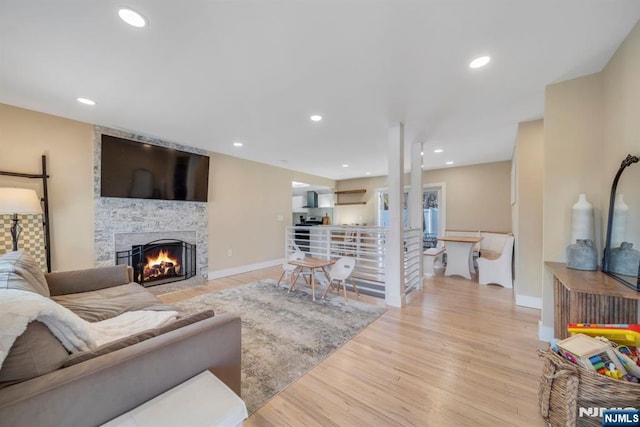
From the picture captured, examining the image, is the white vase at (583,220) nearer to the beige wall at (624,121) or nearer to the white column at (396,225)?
the beige wall at (624,121)

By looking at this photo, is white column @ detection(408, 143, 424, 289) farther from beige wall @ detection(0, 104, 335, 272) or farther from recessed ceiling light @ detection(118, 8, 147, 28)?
recessed ceiling light @ detection(118, 8, 147, 28)

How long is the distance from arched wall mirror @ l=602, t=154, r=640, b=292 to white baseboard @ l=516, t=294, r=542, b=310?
1525 millimetres

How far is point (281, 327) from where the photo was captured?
2652 millimetres

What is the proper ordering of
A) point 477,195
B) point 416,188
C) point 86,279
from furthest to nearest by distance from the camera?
point 477,195 → point 416,188 → point 86,279

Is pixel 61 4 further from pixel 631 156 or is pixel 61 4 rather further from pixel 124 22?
pixel 631 156

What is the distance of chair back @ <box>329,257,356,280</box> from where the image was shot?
11.7 feet

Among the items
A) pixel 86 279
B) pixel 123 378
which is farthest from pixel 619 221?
pixel 86 279

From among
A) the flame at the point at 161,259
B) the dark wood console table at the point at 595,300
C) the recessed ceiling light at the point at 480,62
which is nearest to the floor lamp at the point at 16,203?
the flame at the point at 161,259

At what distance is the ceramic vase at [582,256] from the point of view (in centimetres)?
198

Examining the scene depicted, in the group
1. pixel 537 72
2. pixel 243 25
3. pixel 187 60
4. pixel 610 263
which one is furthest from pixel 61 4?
→ pixel 610 263

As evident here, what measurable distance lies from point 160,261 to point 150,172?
1537 mm

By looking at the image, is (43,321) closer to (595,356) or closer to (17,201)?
(17,201)

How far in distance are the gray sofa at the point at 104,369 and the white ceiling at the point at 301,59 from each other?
1.72 meters

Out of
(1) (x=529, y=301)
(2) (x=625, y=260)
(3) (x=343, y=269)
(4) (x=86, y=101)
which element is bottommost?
(1) (x=529, y=301)
